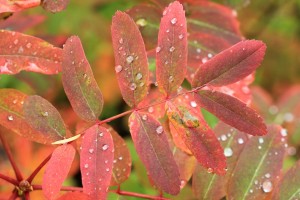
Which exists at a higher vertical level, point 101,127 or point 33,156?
point 101,127

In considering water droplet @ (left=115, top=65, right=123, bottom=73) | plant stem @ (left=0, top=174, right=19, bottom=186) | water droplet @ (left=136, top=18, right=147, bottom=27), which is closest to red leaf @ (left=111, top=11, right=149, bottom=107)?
water droplet @ (left=115, top=65, right=123, bottom=73)

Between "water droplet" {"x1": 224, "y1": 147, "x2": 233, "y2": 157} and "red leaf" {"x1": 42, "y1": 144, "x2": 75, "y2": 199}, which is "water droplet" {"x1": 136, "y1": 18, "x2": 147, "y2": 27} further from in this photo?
"red leaf" {"x1": 42, "y1": 144, "x2": 75, "y2": 199}

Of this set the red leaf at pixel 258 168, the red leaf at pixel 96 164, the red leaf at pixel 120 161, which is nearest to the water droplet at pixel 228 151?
the red leaf at pixel 258 168

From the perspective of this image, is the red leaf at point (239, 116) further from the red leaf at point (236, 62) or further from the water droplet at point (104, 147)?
the water droplet at point (104, 147)

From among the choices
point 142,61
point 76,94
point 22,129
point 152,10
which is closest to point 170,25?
point 142,61

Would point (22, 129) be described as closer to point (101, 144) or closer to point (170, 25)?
point (101, 144)

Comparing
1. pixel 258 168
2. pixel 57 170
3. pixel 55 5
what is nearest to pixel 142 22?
pixel 55 5
